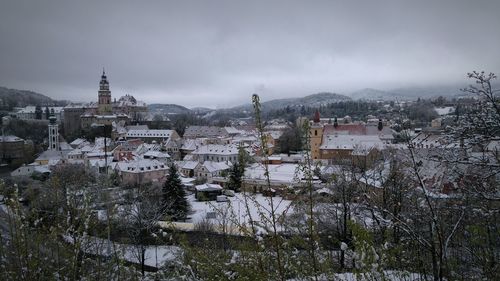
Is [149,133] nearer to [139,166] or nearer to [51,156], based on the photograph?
[51,156]

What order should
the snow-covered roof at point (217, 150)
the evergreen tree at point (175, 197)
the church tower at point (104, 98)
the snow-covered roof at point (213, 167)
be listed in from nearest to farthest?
the evergreen tree at point (175, 197)
the snow-covered roof at point (213, 167)
the snow-covered roof at point (217, 150)
the church tower at point (104, 98)

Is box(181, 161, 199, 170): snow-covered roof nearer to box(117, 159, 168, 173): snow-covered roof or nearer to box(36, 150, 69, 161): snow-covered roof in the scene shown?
box(117, 159, 168, 173): snow-covered roof

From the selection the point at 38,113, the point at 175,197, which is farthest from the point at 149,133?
the point at 175,197

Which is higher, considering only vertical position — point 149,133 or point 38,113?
point 38,113

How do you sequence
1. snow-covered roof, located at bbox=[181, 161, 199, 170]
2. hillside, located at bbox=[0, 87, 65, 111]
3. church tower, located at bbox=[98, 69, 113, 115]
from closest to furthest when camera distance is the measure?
snow-covered roof, located at bbox=[181, 161, 199, 170] < hillside, located at bbox=[0, 87, 65, 111] < church tower, located at bbox=[98, 69, 113, 115]

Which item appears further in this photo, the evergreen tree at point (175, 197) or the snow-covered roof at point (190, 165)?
the snow-covered roof at point (190, 165)

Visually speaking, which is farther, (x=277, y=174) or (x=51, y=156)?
(x=51, y=156)

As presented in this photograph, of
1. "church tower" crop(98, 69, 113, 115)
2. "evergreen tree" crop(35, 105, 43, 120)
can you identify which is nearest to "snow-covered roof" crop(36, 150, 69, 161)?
"church tower" crop(98, 69, 113, 115)

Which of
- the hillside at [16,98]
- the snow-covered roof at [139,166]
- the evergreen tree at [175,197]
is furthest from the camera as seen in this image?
the hillside at [16,98]

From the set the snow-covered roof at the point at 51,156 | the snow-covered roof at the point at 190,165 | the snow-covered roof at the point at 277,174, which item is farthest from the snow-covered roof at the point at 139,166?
the snow-covered roof at the point at 51,156

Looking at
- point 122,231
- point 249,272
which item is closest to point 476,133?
point 249,272

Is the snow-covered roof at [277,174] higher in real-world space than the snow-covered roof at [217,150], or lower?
lower

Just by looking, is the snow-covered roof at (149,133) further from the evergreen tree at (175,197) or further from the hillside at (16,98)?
the evergreen tree at (175,197)

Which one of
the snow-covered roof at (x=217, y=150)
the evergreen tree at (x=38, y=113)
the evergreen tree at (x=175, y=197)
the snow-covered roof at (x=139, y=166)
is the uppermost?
the evergreen tree at (x=38, y=113)
